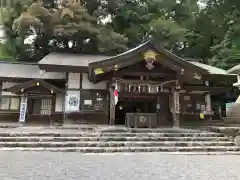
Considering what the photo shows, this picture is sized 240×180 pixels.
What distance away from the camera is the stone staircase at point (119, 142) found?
8977mm

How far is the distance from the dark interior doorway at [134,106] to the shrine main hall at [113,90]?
0.06 m

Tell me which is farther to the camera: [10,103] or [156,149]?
[10,103]

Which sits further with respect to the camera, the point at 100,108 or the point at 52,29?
the point at 52,29

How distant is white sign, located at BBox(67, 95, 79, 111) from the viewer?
14658 millimetres

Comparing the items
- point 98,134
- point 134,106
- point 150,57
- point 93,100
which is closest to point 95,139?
point 98,134

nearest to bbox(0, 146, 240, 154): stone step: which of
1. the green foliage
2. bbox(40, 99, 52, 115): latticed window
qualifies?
bbox(40, 99, 52, 115): latticed window

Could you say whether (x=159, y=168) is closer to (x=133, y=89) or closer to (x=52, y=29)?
(x=133, y=89)

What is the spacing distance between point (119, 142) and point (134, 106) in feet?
26.5

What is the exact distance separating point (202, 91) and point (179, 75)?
137 inches

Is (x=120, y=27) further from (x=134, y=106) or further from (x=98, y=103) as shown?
(x=98, y=103)

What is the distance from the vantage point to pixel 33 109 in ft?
51.3

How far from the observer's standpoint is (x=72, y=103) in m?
14.7

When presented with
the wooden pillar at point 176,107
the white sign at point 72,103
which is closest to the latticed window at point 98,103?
the white sign at point 72,103

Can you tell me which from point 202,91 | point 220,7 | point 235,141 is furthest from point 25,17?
point 220,7
